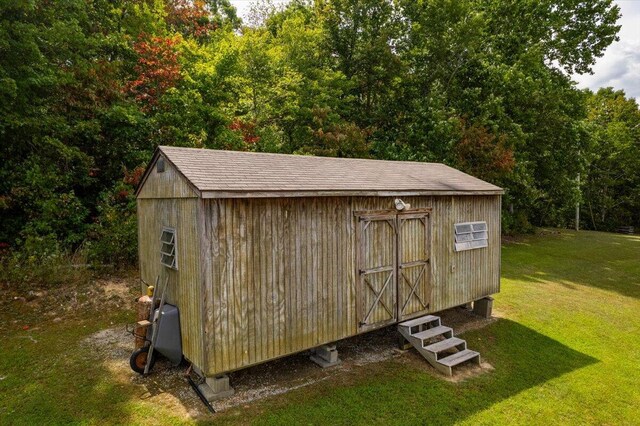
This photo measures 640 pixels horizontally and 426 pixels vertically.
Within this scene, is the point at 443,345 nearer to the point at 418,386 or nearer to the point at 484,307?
the point at 418,386

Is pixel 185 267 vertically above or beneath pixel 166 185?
beneath

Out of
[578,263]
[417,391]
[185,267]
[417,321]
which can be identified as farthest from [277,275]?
[578,263]

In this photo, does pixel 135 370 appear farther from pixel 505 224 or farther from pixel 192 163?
pixel 505 224

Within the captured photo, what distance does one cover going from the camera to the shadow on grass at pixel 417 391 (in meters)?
5.66

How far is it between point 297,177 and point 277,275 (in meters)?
1.91

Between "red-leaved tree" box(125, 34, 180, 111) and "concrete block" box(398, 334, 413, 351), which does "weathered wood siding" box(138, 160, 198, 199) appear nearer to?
"concrete block" box(398, 334, 413, 351)

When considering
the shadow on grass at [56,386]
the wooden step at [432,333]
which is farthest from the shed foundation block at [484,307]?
the shadow on grass at [56,386]

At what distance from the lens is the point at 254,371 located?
6.89 metres

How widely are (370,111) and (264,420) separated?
20.8m

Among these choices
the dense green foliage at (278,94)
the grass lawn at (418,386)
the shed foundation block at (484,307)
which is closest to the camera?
the grass lawn at (418,386)

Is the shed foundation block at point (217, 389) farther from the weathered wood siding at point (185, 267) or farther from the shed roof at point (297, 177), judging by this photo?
A: the shed roof at point (297, 177)

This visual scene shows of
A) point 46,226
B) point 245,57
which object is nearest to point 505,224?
point 245,57

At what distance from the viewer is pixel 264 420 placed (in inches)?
213

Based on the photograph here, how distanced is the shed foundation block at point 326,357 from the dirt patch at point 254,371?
0.11 m
